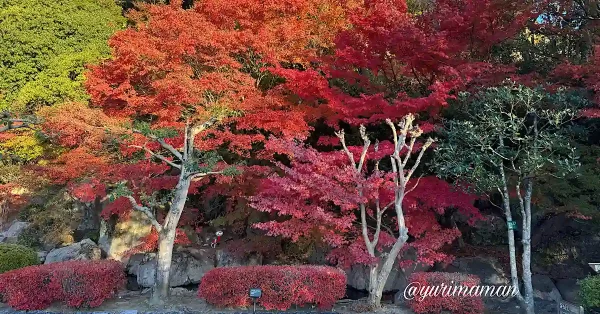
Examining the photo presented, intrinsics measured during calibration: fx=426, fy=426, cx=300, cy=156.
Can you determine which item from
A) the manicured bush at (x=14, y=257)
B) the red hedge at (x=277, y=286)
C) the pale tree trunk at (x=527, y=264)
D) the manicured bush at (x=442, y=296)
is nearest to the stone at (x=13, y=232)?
the manicured bush at (x=14, y=257)

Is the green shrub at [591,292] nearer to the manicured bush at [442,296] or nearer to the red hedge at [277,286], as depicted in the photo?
the manicured bush at [442,296]

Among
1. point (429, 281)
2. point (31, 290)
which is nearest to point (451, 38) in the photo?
point (429, 281)

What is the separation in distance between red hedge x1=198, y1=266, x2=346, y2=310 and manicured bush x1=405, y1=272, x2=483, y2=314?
1408 mm

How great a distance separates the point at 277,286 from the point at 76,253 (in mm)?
7715

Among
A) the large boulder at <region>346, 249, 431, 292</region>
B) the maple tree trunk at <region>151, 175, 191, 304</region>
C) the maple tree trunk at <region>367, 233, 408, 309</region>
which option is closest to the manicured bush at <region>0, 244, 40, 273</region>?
the maple tree trunk at <region>151, 175, 191, 304</region>

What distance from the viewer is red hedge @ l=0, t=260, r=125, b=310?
7.87 m

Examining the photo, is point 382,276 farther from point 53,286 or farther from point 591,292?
point 53,286

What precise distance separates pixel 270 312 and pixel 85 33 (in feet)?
49.0

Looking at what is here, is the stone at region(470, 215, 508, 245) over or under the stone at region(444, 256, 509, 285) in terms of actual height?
over

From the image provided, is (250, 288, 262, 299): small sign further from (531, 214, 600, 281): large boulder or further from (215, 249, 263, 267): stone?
(531, 214, 600, 281): large boulder

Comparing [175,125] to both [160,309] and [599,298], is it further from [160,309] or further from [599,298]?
[599,298]

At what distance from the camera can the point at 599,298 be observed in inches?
273

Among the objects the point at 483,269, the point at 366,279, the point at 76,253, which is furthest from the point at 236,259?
the point at 483,269

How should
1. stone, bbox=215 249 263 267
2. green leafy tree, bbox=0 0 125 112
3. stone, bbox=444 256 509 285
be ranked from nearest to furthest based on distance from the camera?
stone, bbox=444 256 509 285
stone, bbox=215 249 263 267
green leafy tree, bbox=0 0 125 112
